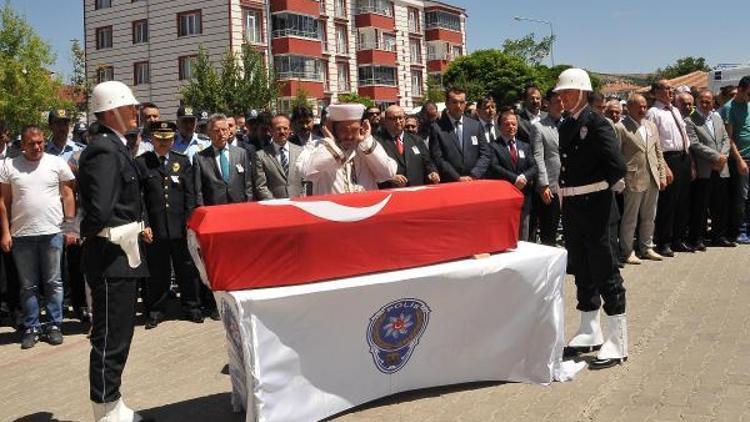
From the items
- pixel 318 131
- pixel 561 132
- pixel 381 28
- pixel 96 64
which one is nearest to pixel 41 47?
pixel 96 64

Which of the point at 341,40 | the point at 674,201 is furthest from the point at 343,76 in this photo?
the point at 674,201

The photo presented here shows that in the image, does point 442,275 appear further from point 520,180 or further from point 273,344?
point 520,180

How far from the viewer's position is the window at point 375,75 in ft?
175

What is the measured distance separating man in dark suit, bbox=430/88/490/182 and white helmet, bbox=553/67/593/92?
3070 millimetres

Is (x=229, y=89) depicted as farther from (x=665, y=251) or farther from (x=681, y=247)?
(x=665, y=251)

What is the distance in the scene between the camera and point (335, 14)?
51062mm

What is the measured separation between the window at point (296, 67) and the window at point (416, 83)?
1466 centimetres

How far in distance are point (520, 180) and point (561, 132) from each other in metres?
3.01

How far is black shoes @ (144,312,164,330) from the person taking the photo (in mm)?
7411

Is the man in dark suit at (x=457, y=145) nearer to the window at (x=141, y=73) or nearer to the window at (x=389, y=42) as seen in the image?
the window at (x=141, y=73)

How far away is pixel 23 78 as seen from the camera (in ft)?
108

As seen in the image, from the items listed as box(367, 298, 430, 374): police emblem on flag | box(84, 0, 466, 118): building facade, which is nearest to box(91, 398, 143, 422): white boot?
box(367, 298, 430, 374): police emblem on flag

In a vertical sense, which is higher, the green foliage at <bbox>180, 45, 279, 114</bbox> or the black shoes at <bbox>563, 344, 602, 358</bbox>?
the green foliage at <bbox>180, 45, 279, 114</bbox>

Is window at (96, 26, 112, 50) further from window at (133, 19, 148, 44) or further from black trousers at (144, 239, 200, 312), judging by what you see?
black trousers at (144, 239, 200, 312)
